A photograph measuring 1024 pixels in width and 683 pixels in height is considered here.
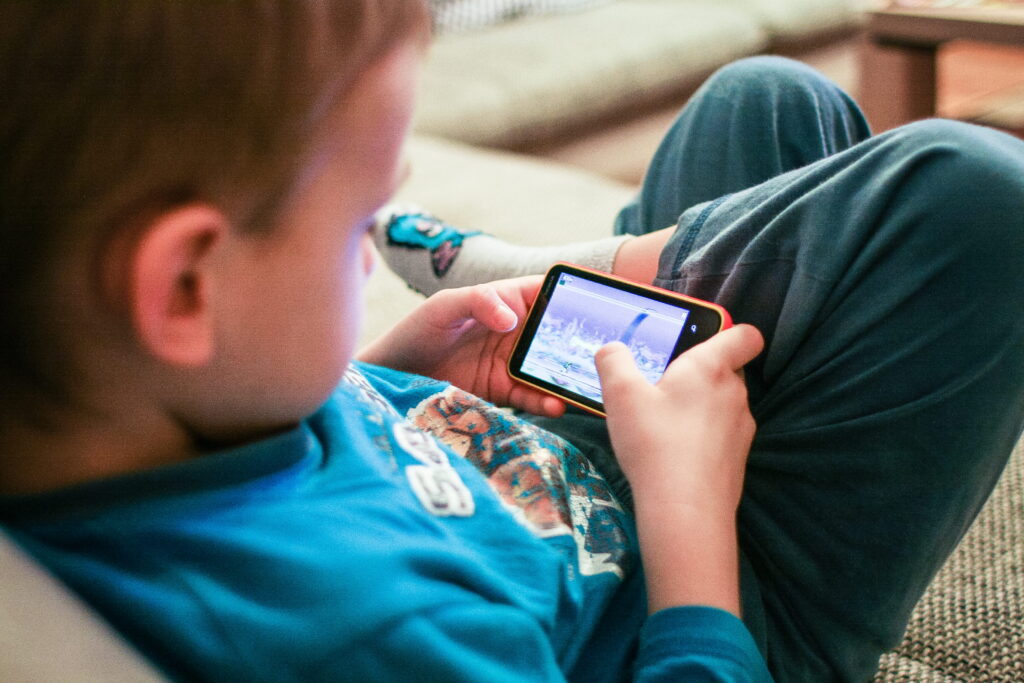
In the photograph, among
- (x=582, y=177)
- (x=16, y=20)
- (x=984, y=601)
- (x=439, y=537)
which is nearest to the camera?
(x=16, y=20)

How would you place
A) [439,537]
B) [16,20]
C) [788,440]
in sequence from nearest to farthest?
[16,20] → [439,537] → [788,440]

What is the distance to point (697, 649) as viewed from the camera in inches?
17.9

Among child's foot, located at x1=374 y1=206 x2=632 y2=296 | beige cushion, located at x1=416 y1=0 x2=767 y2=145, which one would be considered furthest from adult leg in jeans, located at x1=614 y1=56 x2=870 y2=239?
beige cushion, located at x1=416 y1=0 x2=767 y2=145

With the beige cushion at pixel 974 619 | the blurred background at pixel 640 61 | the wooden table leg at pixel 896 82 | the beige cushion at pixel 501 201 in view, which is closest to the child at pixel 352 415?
the beige cushion at pixel 974 619

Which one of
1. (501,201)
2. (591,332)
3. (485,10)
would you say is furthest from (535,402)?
(485,10)

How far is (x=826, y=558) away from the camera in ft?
1.75

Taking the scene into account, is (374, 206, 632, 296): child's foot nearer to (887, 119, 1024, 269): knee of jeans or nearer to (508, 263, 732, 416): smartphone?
(508, 263, 732, 416): smartphone

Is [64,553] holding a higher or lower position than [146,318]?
lower

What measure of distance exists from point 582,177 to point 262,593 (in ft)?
3.37

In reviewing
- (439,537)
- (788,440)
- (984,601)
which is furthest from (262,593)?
(984,601)

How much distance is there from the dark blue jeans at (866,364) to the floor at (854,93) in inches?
54.1

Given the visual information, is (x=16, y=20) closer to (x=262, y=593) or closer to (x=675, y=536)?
(x=262, y=593)

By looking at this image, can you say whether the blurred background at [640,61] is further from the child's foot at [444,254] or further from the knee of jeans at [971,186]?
the knee of jeans at [971,186]

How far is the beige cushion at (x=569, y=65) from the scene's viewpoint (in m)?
1.76
